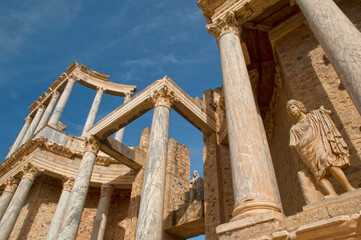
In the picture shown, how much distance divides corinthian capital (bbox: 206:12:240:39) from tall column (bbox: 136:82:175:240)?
10.5ft

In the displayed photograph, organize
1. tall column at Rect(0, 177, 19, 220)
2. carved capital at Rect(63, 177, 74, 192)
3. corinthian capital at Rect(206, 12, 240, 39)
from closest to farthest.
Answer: corinthian capital at Rect(206, 12, 240, 39) → tall column at Rect(0, 177, 19, 220) → carved capital at Rect(63, 177, 74, 192)

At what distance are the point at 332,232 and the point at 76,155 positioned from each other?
14856mm

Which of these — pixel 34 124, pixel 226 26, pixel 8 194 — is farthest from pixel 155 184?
pixel 34 124

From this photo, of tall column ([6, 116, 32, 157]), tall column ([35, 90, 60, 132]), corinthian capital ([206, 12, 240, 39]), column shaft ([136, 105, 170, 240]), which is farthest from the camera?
tall column ([6, 116, 32, 157])

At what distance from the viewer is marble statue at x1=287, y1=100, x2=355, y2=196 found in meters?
4.27

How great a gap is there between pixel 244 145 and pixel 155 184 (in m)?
3.60

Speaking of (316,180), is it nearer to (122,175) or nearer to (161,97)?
(161,97)

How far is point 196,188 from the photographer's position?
11.9 meters

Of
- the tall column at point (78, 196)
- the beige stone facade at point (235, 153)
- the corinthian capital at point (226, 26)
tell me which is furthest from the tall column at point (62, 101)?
the corinthian capital at point (226, 26)

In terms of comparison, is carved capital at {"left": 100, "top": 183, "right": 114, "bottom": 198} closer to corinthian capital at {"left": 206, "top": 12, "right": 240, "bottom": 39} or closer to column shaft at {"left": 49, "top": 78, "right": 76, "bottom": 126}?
column shaft at {"left": 49, "top": 78, "right": 76, "bottom": 126}

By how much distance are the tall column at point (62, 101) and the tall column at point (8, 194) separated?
13.5 ft

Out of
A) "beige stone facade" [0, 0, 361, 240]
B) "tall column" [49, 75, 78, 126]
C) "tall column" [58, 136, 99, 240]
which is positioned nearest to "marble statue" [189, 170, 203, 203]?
"beige stone facade" [0, 0, 361, 240]

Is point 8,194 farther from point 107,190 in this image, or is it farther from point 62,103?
point 62,103

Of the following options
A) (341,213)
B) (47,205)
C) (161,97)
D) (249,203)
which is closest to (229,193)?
(161,97)
